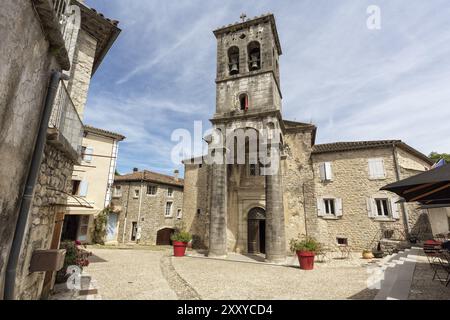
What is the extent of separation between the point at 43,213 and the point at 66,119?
5.84 feet

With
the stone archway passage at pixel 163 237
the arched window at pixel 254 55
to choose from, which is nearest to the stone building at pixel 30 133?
the arched window at pixel 254 55

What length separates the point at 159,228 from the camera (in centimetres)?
2209

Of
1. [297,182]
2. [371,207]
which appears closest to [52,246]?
[297,182]

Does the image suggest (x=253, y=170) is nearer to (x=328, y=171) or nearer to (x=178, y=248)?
(x=328, y=171)

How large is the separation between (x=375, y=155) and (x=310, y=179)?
4.25 meters

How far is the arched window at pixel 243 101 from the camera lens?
14.5m

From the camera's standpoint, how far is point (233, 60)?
1580 cm

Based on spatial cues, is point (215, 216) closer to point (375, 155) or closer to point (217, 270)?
point (217, 270)

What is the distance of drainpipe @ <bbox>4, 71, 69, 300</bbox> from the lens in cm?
263

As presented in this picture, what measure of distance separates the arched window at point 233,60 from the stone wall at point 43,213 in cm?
1272

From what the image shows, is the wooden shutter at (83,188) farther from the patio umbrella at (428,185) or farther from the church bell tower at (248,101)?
the patio umbrella at (428,185)

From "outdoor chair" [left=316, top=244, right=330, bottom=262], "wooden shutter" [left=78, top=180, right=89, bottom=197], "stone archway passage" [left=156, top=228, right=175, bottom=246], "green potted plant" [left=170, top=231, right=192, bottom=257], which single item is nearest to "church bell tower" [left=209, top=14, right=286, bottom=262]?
"green potted plant" [left=170, top=231, right=192, bottom=257]
